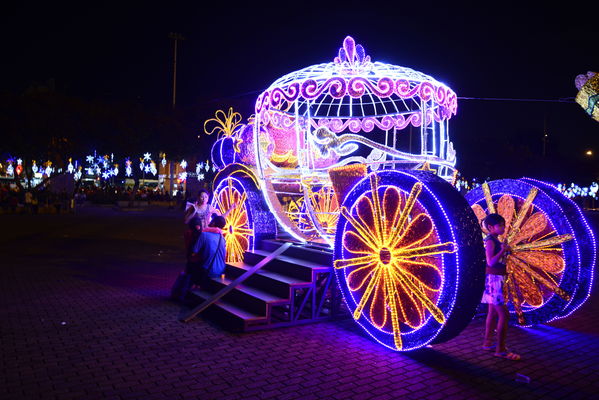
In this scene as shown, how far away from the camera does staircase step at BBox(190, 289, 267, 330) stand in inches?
235

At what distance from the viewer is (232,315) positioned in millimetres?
6168

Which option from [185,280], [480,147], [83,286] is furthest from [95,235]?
[480,147]

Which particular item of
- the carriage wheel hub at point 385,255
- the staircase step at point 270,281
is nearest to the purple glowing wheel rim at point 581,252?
the carriage wheel hub at point 385,255

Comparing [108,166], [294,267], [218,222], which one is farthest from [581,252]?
[108,166]

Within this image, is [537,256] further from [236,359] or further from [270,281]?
[236,359]

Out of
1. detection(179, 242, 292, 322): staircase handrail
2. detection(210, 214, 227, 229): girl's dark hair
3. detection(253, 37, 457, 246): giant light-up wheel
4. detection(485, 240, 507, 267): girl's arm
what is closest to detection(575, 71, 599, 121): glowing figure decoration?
detection(485, 240, 507, 267): girl's arm

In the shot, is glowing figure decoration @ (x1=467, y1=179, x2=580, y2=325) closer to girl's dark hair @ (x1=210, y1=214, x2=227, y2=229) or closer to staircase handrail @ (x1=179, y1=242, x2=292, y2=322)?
staircase handrail @ (x1=179, y1=242, x2=292, y2=322)

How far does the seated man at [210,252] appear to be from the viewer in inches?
292

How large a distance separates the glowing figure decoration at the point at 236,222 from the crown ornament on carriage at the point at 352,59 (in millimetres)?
3081

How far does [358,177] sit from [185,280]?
330 cm

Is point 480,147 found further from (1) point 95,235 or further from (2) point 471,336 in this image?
(2) point 471,336

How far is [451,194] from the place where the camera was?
4.77m

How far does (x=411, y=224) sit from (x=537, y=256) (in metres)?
2.18

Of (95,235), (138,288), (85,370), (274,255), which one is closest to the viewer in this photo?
(85,370)
